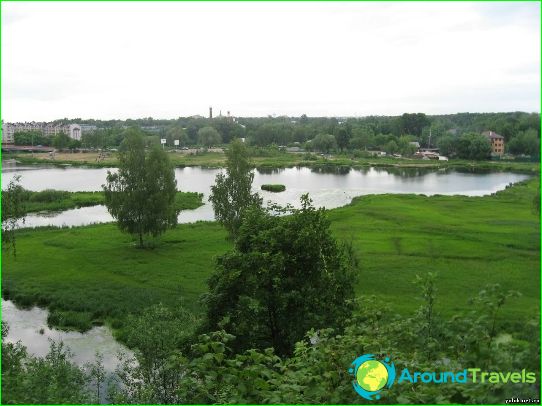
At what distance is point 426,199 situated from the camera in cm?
5156

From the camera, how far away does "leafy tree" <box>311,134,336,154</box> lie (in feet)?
388

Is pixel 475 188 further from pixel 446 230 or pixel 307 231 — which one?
pixel 307 231

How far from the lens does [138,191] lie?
29.9 meters

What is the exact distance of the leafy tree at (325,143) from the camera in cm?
11812

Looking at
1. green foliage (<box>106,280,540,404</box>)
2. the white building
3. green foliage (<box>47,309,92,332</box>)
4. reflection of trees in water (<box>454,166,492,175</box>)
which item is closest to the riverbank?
reflection of trees in water (<box>454,166,492,175</box>)

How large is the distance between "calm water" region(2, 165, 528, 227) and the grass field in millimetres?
7669

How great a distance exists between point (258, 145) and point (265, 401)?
125 metres

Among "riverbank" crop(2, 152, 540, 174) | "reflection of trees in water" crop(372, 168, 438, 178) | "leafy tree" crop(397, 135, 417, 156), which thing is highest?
"leafy tree" crop(397, 135, 417, 156)

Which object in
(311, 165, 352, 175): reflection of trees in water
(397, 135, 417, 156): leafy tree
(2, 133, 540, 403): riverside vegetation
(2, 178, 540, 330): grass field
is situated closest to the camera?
(2, 133, 540, 403): riverside vegetation

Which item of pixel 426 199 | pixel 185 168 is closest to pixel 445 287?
pixel 426 199

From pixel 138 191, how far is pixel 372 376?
85.4 feet

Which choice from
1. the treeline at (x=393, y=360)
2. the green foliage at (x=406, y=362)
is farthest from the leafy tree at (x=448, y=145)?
the green foliage at (x=406, y=362)

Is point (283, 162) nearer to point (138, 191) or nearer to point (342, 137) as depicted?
point (342, 137)

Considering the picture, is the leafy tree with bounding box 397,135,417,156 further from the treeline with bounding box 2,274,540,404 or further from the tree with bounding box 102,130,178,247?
the treeline with bounding box 2,274,540,404
